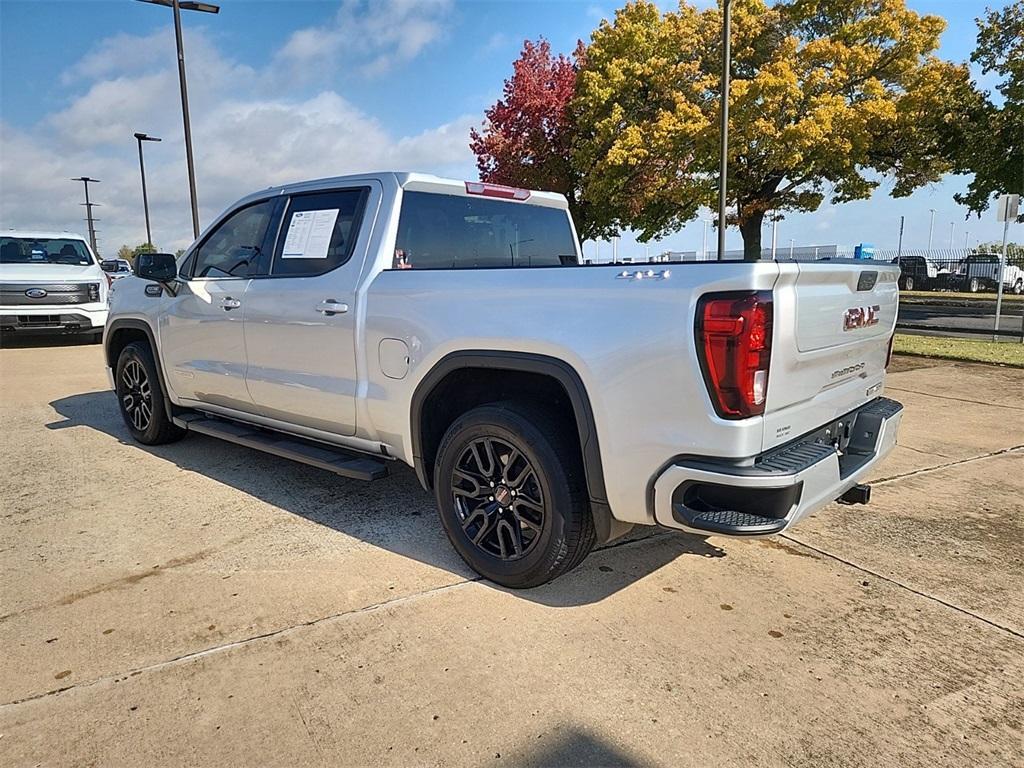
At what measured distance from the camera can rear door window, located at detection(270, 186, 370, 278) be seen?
12.5 feet

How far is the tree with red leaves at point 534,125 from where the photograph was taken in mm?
20391

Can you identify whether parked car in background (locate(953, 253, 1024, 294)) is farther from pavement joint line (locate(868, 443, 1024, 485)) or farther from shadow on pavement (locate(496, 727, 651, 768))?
shadow on pavement (locate(496, 727, 651, 768))

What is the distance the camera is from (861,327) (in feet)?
10.0

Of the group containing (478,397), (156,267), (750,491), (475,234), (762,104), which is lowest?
(750,491)

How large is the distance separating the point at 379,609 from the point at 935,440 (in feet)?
16.1

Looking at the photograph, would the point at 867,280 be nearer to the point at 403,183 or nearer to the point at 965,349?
the point at 403,183

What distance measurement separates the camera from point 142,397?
5.58 metres

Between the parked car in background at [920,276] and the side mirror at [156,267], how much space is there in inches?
1378

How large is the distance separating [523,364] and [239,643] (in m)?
1.60

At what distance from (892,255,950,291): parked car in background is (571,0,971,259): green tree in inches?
592

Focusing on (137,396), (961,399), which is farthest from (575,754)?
(961,399)

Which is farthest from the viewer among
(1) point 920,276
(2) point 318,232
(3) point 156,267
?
(1) point 920,276

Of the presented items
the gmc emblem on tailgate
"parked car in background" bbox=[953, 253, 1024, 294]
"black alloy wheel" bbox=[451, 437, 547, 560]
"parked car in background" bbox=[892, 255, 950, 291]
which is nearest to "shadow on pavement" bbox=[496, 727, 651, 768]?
"black alloy wheel" bbox=[451, 437, 547, 560]

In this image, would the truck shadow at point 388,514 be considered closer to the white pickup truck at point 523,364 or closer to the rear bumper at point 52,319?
the white pickup truck at point 523,364
